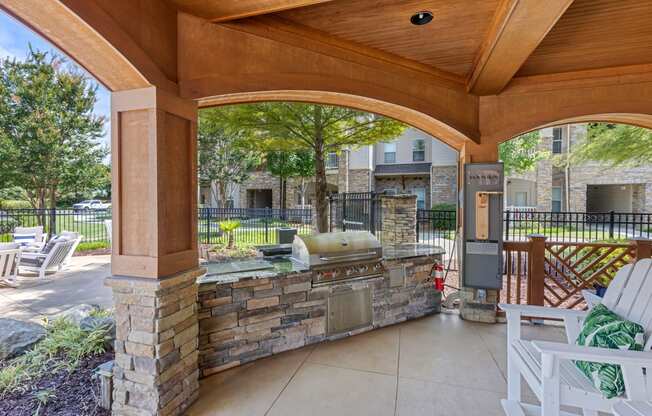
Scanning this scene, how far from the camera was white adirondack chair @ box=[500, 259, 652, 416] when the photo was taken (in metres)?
1.60

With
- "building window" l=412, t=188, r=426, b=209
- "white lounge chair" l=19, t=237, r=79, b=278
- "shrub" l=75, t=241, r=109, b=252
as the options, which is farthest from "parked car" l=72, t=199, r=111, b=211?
"building window" l=412, t=188, r=426, b=209

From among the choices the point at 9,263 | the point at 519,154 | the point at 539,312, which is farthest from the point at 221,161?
the point at 539,312

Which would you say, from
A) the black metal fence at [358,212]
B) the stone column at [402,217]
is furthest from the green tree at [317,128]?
the stone column at [402,217]

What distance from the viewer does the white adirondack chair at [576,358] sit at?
1604mm

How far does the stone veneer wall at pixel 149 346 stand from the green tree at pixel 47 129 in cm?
930

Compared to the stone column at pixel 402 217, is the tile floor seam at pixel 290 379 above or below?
below

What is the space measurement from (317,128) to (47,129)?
7698mm

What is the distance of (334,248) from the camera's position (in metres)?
3.34

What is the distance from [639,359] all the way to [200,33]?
3301 millimetres

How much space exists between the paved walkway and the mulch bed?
1.95 m

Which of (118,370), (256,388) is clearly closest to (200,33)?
(118,370)

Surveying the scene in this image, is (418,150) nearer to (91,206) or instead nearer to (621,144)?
(621,144)

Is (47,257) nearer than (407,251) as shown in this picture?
No

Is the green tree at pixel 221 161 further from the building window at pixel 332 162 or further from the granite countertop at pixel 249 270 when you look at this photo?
the granite countertop at pixel 249 270
